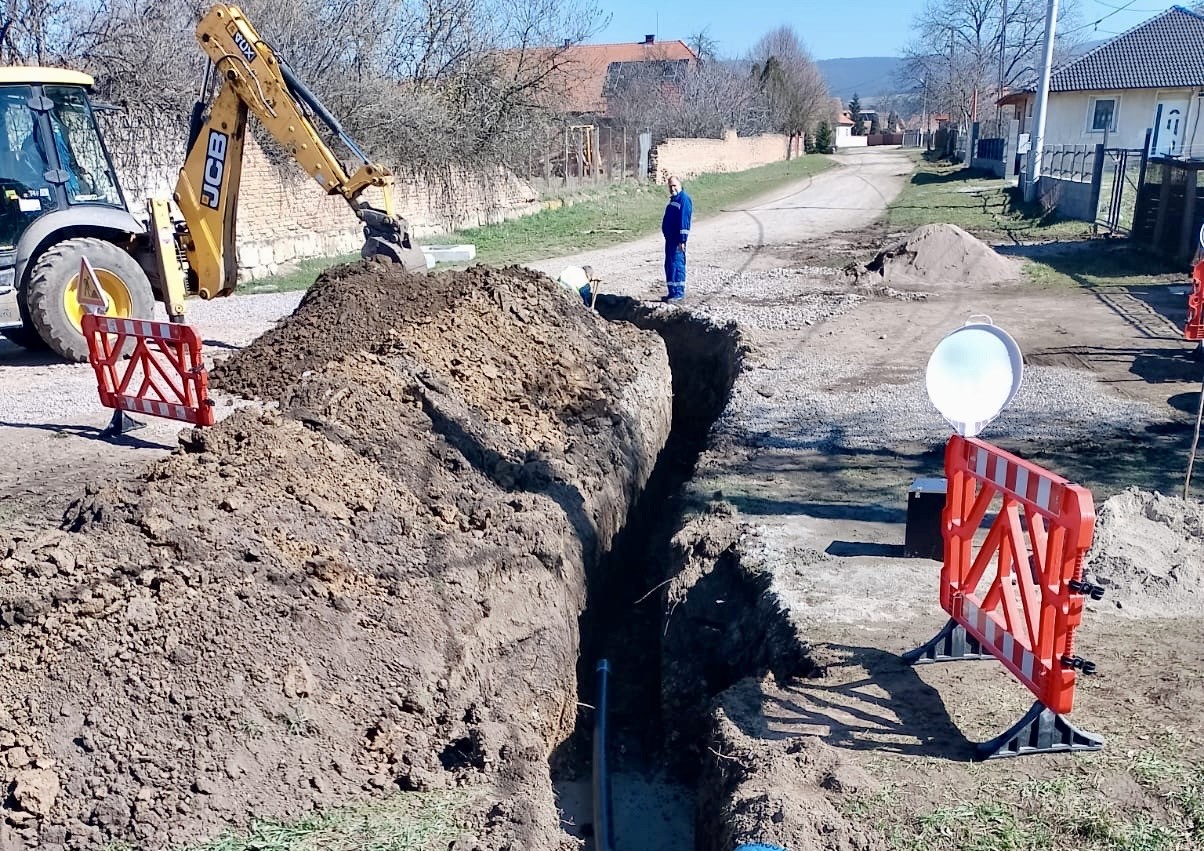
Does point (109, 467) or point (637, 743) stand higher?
point (109, 467)

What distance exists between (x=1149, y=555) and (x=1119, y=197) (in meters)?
16.5

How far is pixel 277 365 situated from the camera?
892cm

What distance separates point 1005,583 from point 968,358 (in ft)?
Result: 3.46

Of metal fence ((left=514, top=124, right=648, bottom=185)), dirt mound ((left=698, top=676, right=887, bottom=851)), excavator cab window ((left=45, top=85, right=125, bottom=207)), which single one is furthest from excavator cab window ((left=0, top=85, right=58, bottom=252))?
metal fence ((left=514, top=124, right=648, bottom=185))

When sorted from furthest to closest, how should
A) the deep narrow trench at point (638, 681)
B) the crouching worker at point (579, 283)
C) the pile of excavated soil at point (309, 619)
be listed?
the crouching worker at point (579, 283), the deep narrow trench at point (638, 681), the pile of excavated soil at point (309, 619)

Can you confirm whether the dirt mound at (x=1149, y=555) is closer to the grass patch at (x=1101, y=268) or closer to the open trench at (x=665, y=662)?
the open trench at (x=665, y=662)

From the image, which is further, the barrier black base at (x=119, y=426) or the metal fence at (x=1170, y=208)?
the metal fence at (x=1170, y=208)

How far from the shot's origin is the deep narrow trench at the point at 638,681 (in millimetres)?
5145

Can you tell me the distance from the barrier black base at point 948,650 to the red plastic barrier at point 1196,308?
7959mm

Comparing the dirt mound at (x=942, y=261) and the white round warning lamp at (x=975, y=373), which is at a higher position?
the white round warning lamp at (x=975, y=373)

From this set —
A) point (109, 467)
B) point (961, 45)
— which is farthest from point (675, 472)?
point (961, 45)

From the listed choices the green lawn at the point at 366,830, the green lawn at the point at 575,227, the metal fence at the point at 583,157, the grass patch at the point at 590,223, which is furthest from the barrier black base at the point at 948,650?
the metal fence at the point at 583,157

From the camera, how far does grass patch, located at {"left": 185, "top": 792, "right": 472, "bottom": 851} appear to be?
3807 mm

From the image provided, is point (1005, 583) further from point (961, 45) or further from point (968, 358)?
point (961, 45)
